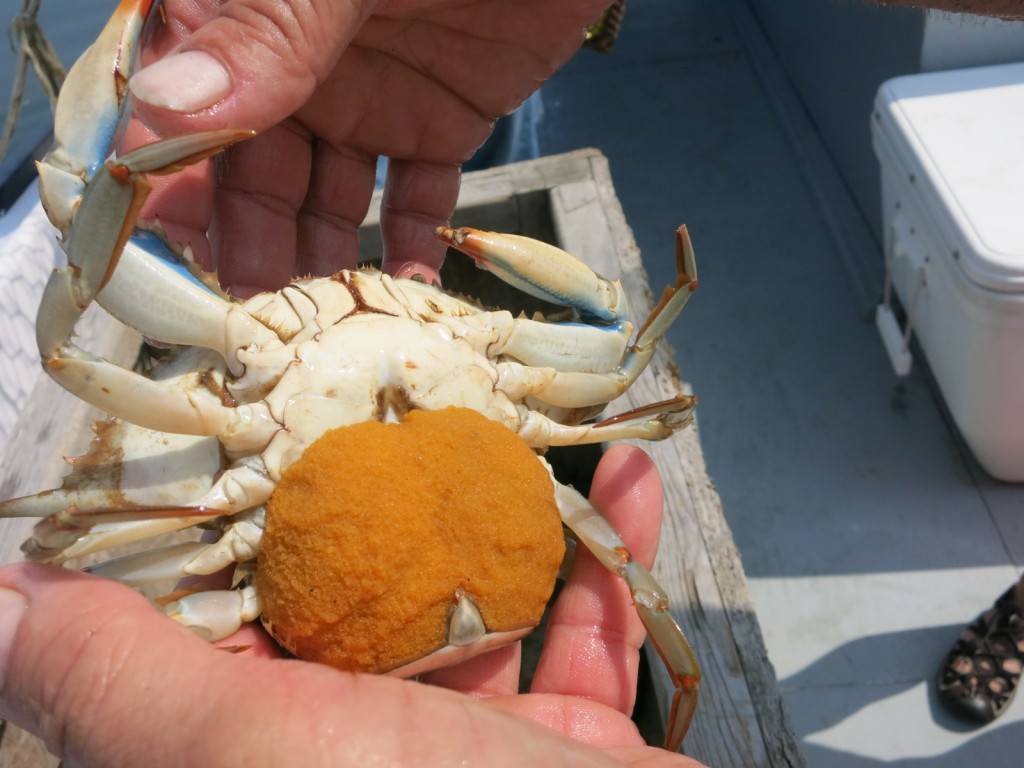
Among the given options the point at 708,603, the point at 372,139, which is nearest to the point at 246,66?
the point at 372,139

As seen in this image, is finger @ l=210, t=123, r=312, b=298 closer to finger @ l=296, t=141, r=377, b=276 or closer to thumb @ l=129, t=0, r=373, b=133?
finger @ l=296, t=141, r=377, b=276

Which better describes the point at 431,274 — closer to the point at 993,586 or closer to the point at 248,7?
the point at 248,7

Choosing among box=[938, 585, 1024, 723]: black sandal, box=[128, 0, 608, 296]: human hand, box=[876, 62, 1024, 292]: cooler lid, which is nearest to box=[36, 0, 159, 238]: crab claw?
box=[128, 0, 608, 296]: human hand

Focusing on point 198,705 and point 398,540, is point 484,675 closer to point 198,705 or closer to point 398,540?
point 398,540

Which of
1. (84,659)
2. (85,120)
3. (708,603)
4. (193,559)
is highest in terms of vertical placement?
(85,120)

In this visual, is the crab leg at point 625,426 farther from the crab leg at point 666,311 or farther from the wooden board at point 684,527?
the wooden board at point 684,527

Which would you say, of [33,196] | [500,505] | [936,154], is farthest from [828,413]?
[33,196]
